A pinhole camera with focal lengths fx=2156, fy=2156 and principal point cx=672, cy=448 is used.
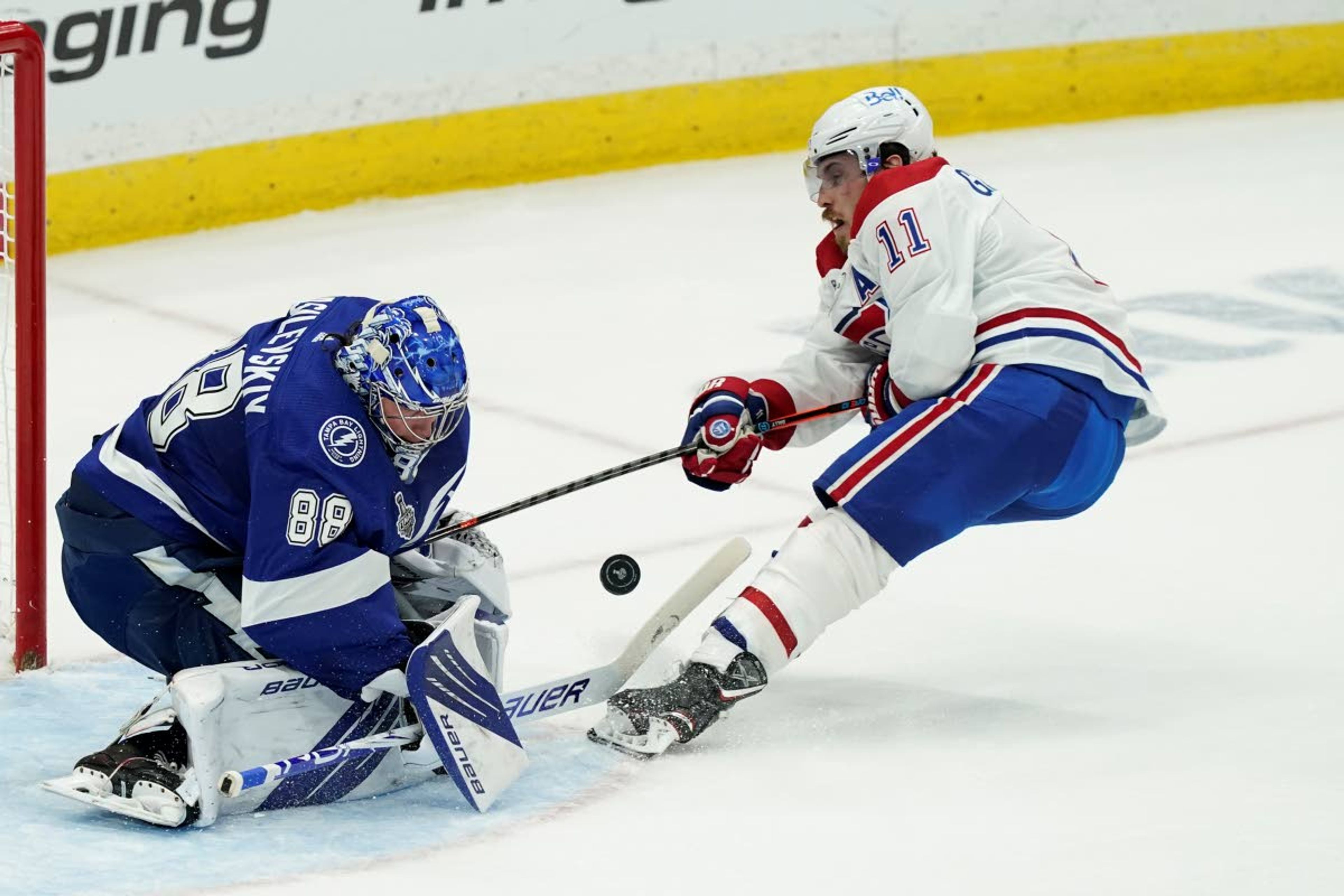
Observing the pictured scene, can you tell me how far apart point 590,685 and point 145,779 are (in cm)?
66

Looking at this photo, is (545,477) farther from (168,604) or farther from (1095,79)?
(1095,79)

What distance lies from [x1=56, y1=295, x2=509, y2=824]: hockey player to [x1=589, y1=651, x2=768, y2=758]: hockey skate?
216mm

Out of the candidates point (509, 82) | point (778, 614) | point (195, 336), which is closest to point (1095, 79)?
point (509, 82)

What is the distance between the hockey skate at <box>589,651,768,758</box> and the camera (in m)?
2.87

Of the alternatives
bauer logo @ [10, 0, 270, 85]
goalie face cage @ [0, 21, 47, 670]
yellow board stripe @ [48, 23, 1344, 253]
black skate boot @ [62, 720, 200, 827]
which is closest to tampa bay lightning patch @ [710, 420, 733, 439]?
black skate boot @ [62, 720, 200, 827]

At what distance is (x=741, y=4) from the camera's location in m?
6.73

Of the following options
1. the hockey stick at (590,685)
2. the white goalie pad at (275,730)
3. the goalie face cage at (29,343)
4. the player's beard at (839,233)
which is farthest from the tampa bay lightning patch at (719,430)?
the goalie face cage at (29,343)

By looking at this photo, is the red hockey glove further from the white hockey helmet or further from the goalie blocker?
the goalie blocker

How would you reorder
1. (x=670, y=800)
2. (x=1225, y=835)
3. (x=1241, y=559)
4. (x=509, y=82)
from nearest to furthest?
1. (x=1225, y=835)
2. (x=670, y=800)
3. (x=1241, y=559)
4. (x=509, y=82)

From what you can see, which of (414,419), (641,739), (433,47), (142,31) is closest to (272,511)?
(414,419)

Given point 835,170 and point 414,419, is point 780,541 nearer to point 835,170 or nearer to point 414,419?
point 835,170

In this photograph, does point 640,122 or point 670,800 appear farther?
point 640,122

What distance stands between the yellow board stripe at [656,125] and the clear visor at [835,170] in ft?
11.1

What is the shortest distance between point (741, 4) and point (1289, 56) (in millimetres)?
2036
